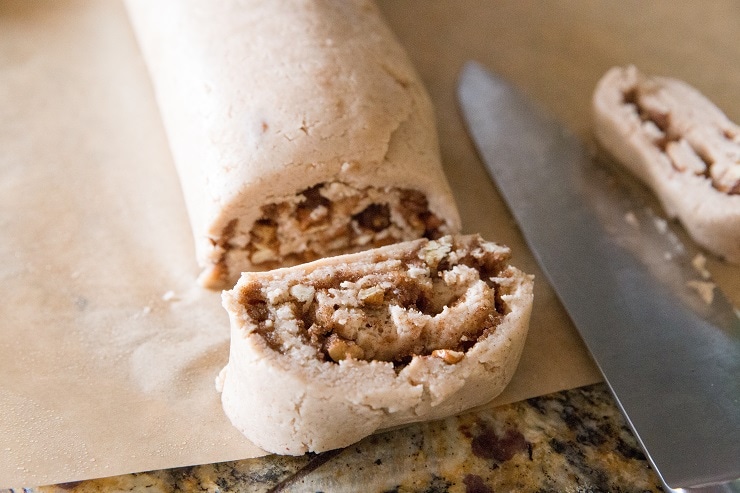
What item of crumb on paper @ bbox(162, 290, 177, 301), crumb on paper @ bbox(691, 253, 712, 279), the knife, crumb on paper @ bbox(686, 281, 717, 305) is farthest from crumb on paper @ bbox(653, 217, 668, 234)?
crumb on paper @ bbox(162, 290, 177, 301)

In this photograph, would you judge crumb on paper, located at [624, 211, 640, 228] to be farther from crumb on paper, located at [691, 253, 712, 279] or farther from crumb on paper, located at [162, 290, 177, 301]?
crumb on paper, located at [162, 290, 177, 301]

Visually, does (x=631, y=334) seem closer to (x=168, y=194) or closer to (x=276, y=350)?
(x=276, y=350)

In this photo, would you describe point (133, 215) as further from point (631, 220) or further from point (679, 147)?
point (679, 147)

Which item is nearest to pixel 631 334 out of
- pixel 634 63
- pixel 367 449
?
pixel 367 449

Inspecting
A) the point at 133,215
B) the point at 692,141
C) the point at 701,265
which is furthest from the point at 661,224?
the point at 133,215

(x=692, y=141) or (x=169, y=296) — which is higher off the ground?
(x=692, y=141)
